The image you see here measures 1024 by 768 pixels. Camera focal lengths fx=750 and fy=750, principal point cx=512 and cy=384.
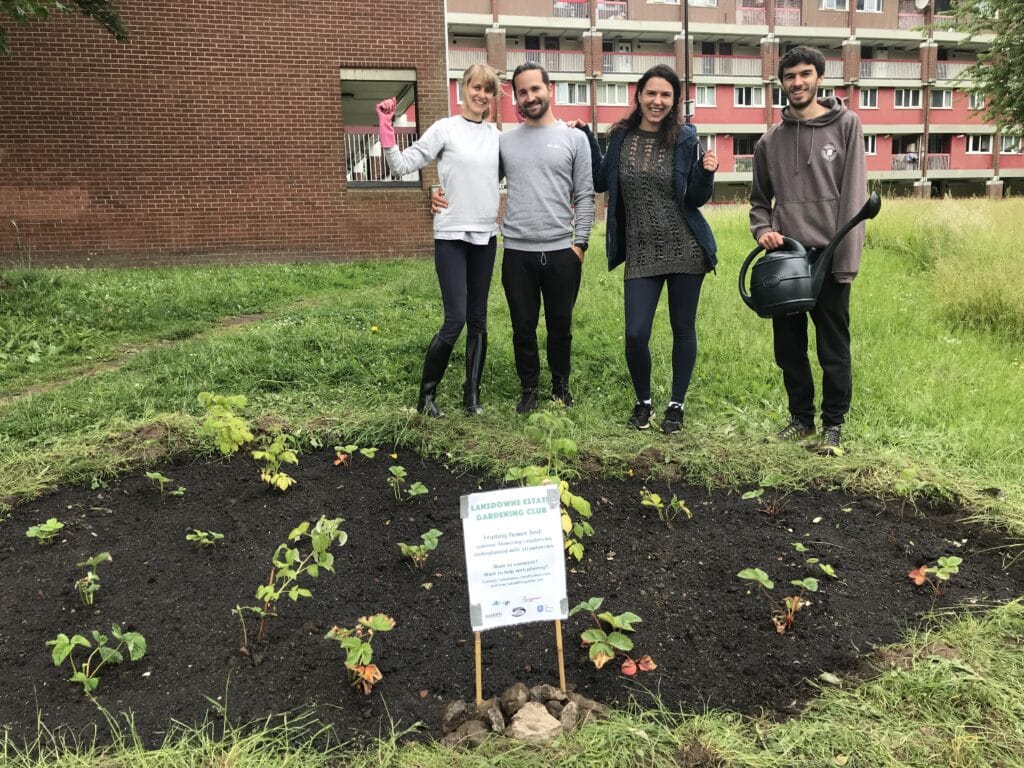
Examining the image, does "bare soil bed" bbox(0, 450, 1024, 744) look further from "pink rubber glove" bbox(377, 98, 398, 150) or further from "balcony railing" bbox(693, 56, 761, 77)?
"balcony railing" bbox(693, 56, 761, 77)

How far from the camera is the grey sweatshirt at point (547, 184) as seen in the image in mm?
4012

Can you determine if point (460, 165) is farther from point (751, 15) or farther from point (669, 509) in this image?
point (751, 15)

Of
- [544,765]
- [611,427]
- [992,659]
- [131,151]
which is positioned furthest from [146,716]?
[131,151]

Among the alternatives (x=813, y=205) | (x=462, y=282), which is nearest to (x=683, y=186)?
(x=813, y=205)

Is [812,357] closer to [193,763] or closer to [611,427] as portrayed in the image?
[611,427]

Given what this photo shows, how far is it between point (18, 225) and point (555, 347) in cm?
1045

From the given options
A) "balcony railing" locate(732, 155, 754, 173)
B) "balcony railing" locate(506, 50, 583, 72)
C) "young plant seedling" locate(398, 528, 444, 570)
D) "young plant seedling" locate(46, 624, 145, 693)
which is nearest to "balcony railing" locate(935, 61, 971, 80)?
"balcony railing" locate(732, 155, 754, 173)

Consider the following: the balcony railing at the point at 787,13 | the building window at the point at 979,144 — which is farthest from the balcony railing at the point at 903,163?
the balcony railing at the point at 787,13

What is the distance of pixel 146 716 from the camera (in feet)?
6.27

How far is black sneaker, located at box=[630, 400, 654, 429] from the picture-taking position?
4098mm

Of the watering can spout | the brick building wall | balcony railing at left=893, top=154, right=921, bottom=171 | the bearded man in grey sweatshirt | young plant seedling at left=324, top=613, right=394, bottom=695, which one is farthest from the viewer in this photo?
balcony railing at left=893, top=154, right=921, bottom=171

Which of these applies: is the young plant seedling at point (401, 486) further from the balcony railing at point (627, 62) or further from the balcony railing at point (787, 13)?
the balcony railing at point (787, 13)

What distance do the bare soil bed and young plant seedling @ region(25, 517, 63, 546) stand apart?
49mm

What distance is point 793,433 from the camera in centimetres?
396
